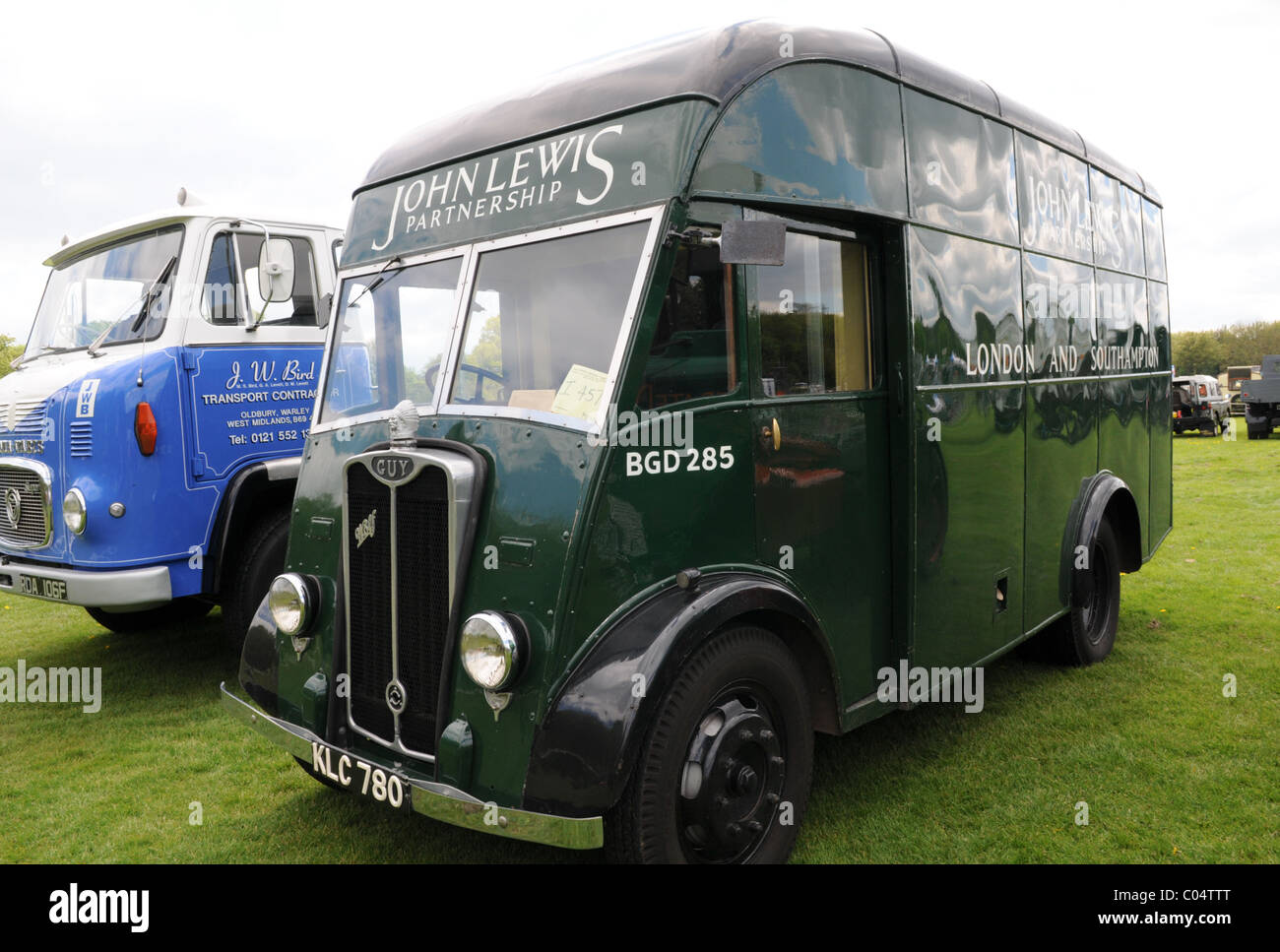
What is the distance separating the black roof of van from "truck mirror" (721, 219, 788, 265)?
511 mm

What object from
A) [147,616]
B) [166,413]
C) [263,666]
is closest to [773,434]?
[263,666]

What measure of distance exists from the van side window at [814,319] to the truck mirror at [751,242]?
0.29 m

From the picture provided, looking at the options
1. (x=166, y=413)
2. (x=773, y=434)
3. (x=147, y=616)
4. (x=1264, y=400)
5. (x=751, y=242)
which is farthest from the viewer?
(x=1264, y=400)

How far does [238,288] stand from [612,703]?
456 cm

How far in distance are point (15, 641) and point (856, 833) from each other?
6.87 metres

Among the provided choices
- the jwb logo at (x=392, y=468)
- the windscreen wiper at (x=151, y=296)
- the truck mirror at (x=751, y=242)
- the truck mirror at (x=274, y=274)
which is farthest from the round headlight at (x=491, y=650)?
the windscreen wiper at (x=151, y=296)

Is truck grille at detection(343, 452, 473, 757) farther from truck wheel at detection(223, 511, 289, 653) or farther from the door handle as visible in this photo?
truck wheel at detection(223, 511, 289, 653)

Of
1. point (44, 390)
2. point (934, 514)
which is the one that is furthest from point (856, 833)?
point (44, 390)

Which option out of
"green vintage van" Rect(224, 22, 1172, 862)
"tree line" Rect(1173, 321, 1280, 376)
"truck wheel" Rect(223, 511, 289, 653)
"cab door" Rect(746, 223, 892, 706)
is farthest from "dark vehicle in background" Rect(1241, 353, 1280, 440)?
"tree line" Rect(1173, 321, 1280, 376)

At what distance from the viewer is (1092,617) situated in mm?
6301

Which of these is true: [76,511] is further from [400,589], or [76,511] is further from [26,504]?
[400,589]

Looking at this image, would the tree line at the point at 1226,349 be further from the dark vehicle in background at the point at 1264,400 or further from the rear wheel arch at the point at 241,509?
the rear wheel arch at the point at 241,509

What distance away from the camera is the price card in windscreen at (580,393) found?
3225 mm
